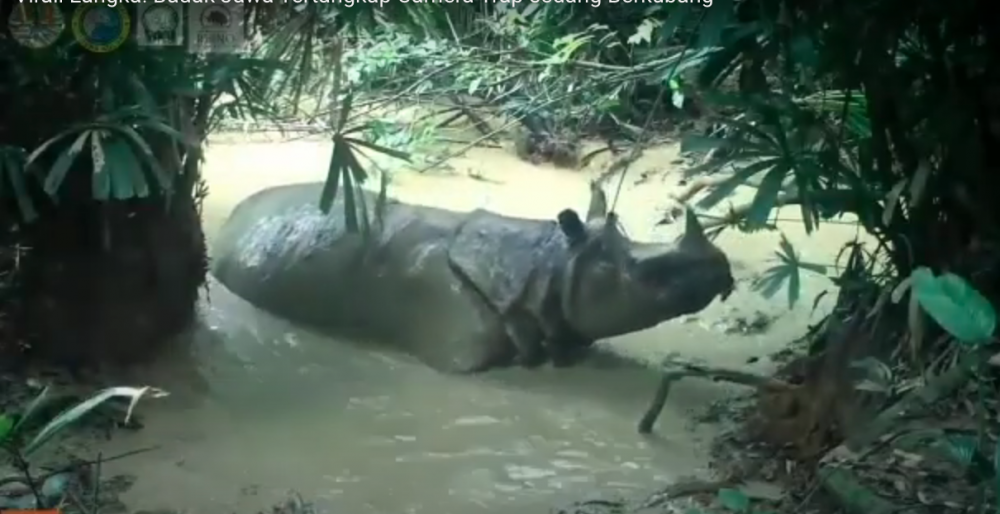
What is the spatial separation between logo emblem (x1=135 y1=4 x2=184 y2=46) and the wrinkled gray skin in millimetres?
1478

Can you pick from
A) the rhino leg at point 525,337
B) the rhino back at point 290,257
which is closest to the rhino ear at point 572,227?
the rhino leg at point 525,337

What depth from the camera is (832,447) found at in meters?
2.98

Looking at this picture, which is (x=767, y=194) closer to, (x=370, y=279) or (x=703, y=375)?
(x=703, y=375)

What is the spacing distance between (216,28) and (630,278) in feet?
5.23

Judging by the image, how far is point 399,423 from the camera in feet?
11.9

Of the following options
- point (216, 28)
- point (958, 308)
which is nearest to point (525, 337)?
point (216, 28)

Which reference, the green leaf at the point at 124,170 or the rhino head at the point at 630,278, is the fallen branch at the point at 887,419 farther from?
the green leaf at the point at 124,170

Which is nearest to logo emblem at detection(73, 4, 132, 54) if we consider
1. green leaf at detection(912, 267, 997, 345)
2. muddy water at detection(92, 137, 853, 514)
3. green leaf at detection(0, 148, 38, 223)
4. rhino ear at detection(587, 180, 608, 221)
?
green leaf at detection(0, 148, 38, 223)

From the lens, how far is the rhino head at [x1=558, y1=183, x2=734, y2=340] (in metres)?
4.27

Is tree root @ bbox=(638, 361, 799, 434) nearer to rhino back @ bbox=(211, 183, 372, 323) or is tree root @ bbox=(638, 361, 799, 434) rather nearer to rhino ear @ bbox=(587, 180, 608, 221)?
rhino ear @ bbox=(587, 180, 608, 221)

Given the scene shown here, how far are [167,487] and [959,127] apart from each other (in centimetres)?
201

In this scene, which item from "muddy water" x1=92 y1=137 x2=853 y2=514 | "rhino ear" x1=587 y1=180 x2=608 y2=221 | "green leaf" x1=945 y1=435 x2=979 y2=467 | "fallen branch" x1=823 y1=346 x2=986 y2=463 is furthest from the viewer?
"rhino ear" x1=587 y1=180 x2=608 y2=221

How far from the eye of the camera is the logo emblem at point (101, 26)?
323 centimetres

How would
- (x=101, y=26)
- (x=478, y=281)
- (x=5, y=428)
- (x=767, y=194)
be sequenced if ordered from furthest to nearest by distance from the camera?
(x=478, y=281), (x=101, y=26), (x=767, y=194), (x=5, y=428)
